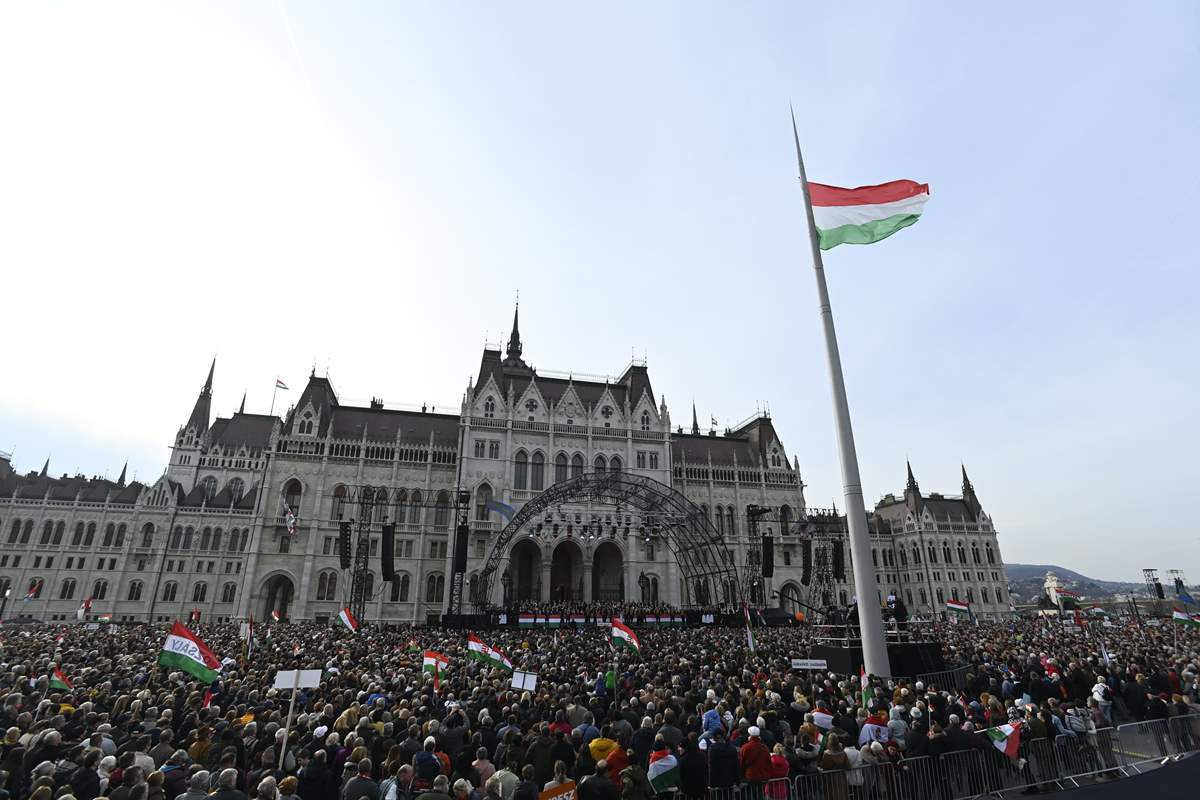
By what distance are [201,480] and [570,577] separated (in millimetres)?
41371

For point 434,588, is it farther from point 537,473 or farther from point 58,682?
point 58,682

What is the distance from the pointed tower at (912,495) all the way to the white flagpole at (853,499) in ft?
233

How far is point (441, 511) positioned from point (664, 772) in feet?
147

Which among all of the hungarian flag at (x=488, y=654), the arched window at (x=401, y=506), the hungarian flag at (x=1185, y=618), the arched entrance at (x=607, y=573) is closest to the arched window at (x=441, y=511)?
the arched window at (x=401, y=506)

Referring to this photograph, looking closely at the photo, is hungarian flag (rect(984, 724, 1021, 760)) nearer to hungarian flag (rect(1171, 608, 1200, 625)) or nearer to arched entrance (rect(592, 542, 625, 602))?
hungarian flag (rect(1171, 608, 1200, 625))

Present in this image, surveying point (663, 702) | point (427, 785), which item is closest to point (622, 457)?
point (663, 702)

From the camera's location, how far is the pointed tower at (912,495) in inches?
2904

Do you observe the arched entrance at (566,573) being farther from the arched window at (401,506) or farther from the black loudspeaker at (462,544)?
the black loudspeaker at (462,544)

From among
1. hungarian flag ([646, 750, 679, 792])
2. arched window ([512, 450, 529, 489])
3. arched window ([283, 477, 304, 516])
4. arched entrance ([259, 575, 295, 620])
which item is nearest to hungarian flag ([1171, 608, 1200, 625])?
hungarian flag ([646, 750, 679, 792])

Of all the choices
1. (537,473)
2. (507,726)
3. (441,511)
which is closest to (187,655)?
(507,726)

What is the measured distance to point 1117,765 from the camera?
9664mm

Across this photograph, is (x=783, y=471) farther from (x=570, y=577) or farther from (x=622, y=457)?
(x=570, y=577)

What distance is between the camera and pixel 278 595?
152ft

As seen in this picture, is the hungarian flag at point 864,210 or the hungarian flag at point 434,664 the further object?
the hungarian flag at point 864,210
